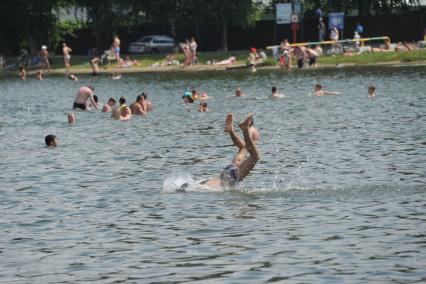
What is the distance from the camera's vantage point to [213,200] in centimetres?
2203

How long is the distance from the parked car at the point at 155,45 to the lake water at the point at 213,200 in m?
44.4

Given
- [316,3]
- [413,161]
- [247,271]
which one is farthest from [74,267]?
[316,3]

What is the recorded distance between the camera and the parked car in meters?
89.2

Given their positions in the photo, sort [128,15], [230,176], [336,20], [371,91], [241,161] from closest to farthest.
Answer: [241,161] < [230,176] < [371,91] < [336,20] < [128,15]

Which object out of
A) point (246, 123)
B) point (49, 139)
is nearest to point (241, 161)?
point (246, 123)

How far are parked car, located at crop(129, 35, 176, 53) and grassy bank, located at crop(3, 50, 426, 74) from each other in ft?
9.05

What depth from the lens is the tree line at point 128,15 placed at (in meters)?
83.9

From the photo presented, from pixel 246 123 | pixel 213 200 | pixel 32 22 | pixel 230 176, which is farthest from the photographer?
pixel 32 22

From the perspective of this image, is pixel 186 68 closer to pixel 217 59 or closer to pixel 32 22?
pixel 217 59

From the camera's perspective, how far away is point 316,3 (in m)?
87.3

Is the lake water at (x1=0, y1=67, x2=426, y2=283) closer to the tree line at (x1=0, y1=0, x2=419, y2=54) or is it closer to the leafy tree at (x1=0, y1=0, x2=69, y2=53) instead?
the tree line at (x1=0, y1=0, x2=419, y2=54)

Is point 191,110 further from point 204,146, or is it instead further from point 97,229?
point 97,229

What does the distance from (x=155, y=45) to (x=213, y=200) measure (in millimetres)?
67902

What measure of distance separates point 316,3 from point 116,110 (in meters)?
47.6
